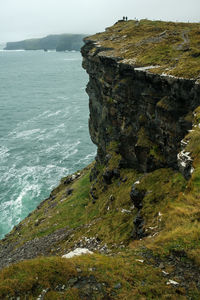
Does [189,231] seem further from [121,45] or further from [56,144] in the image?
[56,144]

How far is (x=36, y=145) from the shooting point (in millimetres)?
101500

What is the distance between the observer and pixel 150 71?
35.2m

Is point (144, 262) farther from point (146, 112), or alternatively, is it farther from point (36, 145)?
point (36, 145)

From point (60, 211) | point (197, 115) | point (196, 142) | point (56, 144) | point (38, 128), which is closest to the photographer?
point (196, 142)

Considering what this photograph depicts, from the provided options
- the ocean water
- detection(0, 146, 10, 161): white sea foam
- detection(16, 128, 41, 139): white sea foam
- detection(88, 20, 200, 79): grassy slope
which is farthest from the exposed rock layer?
detection(16, 128, 41, 139): white sea foam

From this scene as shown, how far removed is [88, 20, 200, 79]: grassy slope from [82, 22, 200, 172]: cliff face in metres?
1.40

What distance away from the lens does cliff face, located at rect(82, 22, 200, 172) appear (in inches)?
1190

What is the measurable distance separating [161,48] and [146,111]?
511 inches

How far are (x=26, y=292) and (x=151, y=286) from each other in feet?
21.4

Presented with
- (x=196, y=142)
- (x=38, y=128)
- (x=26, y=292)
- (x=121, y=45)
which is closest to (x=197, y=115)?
(x=196, y=142)

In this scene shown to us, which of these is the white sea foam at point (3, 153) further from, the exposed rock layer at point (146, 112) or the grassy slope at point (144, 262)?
the grassy slope at point (144, 262)

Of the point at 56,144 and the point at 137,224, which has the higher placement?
the point at 137,224

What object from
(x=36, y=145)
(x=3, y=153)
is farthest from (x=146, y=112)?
(x=36, y=145)

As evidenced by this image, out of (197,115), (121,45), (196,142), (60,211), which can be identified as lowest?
(60,211)
